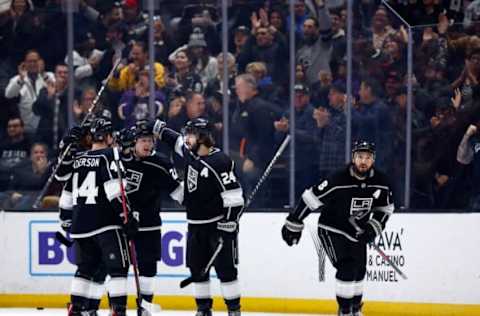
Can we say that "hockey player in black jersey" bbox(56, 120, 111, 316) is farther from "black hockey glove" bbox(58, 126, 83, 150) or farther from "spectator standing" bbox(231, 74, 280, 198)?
"spectator standing" bbox(231, 74, 280, 198)

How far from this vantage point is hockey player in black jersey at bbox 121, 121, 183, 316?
30.4ft

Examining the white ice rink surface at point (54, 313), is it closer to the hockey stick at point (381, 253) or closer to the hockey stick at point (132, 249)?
the hockey stick at point (132, 249)

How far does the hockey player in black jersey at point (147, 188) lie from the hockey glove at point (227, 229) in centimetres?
50

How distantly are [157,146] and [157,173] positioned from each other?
6.59ft

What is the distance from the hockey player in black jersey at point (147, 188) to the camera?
9.27m

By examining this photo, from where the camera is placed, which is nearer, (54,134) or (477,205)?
(477,205)

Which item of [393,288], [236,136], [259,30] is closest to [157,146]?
[236,136]

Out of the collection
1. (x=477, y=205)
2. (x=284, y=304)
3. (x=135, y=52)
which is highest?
(x=135, y=52)

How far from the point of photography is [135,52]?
1188cm

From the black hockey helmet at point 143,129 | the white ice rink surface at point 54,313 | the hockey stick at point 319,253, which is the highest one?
the black hockey helmet at point 143,129

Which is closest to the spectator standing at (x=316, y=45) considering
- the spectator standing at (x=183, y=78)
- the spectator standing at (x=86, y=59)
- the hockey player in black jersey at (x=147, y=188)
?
the spectator standing at (x=183, y=78)

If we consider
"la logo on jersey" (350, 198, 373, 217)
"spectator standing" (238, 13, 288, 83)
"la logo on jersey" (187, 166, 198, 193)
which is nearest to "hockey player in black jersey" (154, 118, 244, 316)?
"la logo on jersey" (187, 166, 198, 193)

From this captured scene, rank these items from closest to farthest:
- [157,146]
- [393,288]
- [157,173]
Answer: [157,173] < [393,288] < [157,146]

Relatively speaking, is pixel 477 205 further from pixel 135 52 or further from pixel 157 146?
pixel 135 52
